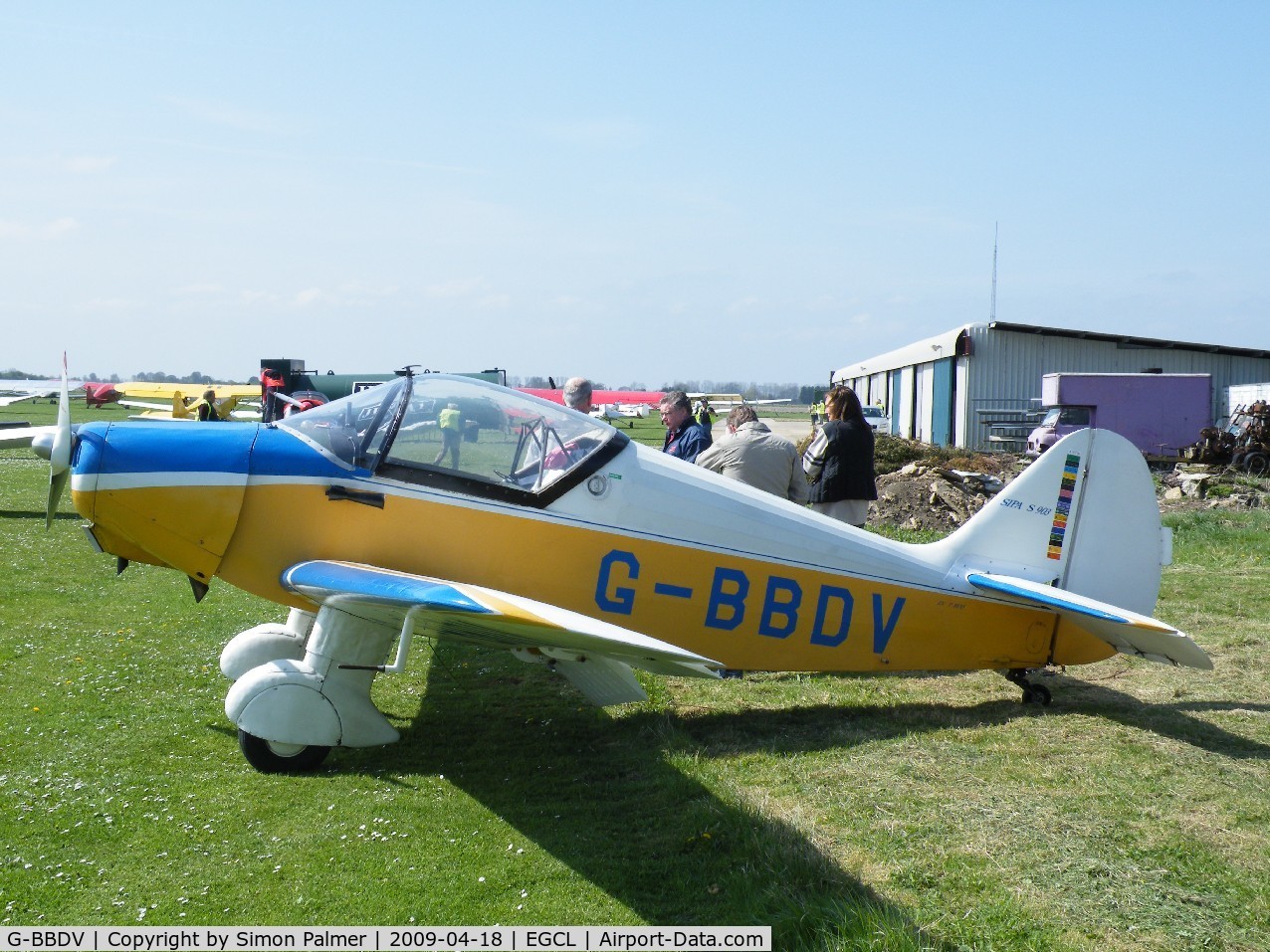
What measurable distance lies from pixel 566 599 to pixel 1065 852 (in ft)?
8.27

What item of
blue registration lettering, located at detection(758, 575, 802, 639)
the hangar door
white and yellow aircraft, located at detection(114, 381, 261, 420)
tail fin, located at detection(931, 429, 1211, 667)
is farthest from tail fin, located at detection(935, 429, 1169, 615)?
the hangar door

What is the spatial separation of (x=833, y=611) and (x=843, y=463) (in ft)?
6.80

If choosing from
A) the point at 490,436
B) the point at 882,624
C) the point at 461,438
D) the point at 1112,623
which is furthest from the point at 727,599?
the point at 1112,623

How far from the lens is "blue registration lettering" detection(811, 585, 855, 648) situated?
5.57m

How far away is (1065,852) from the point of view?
3.80 metres

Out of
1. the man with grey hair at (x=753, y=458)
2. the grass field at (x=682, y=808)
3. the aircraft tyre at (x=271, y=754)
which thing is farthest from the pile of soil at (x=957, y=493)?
the aircraft tyre at (x=271, y=754)

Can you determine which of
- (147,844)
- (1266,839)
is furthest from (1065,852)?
(147,844)

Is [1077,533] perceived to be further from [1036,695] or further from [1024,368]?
[1024,368]

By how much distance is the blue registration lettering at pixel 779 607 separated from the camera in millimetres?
5484

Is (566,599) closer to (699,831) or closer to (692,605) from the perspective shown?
(692,605)

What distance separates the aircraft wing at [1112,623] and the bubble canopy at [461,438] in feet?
7.66

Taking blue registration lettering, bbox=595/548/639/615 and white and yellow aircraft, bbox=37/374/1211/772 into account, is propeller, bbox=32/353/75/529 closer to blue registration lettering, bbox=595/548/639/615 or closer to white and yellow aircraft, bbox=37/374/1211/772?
white and yellow aircraft, bbox=37/374/1211/772

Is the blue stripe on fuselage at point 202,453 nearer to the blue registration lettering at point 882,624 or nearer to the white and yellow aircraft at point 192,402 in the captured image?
the blue registration lettering at point 882,624

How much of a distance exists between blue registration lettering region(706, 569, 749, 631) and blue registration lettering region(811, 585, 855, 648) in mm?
437
